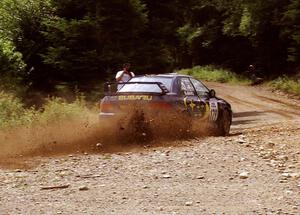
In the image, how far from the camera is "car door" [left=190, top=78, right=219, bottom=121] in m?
13.2

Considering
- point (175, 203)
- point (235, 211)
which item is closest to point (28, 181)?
point (175, 203)

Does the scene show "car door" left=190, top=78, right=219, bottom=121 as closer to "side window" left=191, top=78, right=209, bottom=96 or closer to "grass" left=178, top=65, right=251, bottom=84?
"side window" left=191, top=78, right=209, bottom=96

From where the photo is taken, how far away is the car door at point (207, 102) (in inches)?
521

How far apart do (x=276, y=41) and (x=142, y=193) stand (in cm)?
3394

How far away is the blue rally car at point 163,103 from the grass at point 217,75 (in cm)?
2931

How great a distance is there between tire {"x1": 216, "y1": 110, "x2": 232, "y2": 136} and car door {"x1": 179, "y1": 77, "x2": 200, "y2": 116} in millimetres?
1023

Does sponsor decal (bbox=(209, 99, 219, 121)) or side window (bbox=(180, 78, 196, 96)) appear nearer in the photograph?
side window (bbox=(180, 78, 196, 96))

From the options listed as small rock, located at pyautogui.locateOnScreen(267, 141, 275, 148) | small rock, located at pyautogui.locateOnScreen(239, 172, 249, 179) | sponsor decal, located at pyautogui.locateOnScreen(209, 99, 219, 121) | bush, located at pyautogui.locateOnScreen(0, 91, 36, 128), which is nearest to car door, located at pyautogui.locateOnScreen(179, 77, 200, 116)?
sponsor decal, located at pyautogui.locateOnScreen(209, 99, 219, 121)

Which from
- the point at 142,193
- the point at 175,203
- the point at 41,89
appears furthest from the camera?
the point at 41,89

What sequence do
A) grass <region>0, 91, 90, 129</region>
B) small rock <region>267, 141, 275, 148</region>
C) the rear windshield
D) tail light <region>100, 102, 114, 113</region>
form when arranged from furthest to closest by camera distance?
grass <region>0, 91, 90, 129</region> < the rear windshield < tail light <region>100, 102, 114, 113</region> < small rock <region>267, 141, 275, 148</region>

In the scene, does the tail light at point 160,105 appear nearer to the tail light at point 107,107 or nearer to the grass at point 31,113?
the tail light at point 107,107

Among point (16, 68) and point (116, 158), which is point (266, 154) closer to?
point (116, 158)

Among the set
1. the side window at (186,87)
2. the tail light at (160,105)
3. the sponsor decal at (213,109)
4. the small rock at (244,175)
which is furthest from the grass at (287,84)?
the small rock at (244,175)

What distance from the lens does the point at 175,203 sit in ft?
20.6
